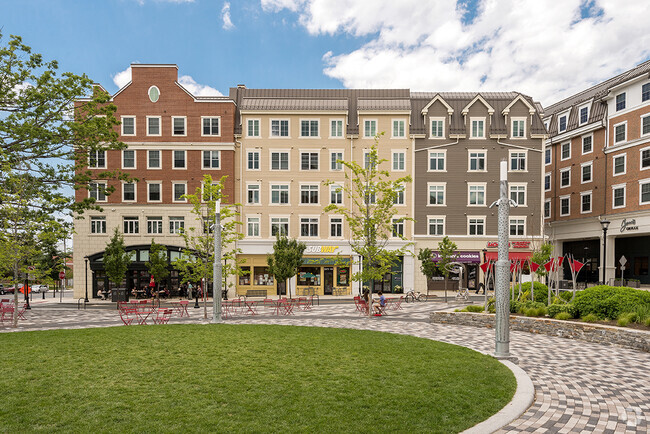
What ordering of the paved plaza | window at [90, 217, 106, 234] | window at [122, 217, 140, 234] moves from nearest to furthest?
the paved plaza → window at [90, 217, 106, 234] → window at [122, 217, 140, 234]

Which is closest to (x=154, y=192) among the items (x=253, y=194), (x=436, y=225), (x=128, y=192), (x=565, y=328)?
(x=128, y=192)

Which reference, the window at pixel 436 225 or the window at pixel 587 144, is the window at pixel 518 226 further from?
the window at pixel 587 144

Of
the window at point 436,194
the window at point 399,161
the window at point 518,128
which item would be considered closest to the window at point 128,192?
the window at point 399,161

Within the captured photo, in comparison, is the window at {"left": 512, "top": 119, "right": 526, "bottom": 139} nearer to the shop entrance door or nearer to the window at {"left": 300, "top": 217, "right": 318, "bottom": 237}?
the window at {"left": 300, "top": 217, "right": 318, "bottom": 237}

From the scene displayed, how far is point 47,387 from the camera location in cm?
814

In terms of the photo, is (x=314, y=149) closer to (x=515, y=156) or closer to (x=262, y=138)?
(x=262, y=138)

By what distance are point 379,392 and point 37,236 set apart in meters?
18.2

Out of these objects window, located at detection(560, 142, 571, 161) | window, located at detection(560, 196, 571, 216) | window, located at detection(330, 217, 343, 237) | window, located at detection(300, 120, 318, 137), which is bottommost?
window, located at detection(330, 217, 343, 237)

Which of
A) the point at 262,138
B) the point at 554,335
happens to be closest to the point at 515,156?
the point at 262,138

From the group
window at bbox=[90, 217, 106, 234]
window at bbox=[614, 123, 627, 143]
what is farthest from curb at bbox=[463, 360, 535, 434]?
window at bbox=[614, 123, 627, 143]

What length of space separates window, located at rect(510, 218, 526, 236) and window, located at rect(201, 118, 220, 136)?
95.2 feet

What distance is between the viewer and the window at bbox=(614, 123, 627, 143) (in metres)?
37.8

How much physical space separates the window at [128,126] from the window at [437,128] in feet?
91.7

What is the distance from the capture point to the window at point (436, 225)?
3881 cm
